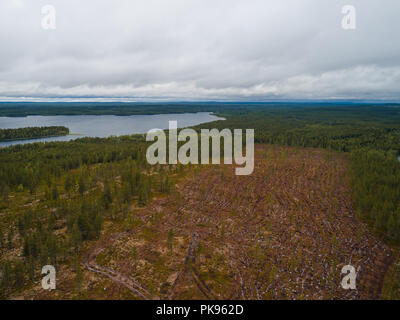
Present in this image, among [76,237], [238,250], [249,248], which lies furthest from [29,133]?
[249,248]

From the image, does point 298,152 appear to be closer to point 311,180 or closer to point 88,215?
point 311,180

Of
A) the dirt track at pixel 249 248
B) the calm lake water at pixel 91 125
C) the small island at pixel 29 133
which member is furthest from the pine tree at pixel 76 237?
the small island at pixel 29 133

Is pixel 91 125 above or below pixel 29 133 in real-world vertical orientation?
above

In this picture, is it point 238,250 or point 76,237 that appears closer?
point 76,237

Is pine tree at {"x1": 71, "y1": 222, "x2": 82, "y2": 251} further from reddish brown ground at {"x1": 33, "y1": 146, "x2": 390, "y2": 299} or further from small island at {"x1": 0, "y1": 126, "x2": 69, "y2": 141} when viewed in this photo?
small island at {"x1": 0, "y1": 126, "x2": 69, "y2": 141}

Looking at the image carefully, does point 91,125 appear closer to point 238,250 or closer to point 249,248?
point 238,250

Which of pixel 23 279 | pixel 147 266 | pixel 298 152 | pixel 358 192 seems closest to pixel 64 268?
pixel 23 279
